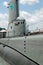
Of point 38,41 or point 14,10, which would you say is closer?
point 38,41

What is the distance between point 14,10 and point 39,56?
85.9 feet

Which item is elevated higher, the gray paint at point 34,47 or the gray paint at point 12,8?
the gray paint at point 12,8

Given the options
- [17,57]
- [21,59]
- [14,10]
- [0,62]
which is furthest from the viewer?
[14,10]

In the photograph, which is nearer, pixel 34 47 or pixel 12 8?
pixel 34 47

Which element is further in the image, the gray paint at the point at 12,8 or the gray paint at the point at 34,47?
the gray paint at the point at 12,8

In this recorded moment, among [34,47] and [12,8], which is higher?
[12,8]

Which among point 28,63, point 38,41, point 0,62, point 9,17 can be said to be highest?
point 9,17

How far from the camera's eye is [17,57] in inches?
340

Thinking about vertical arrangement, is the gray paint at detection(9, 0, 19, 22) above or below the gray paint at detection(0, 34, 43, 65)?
above

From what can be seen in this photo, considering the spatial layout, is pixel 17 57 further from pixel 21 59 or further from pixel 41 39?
pixel 41 39

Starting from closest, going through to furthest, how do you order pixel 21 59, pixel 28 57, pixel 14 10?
pixel 28 57 → pixel 21 59 → pixel 14 10

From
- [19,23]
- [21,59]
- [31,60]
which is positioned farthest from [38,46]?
[19,23]

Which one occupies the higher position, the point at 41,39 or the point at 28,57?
the point at 41,39

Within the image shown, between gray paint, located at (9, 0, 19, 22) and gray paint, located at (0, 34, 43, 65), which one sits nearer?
gray paint, located at (0, 34, 43, 65)
